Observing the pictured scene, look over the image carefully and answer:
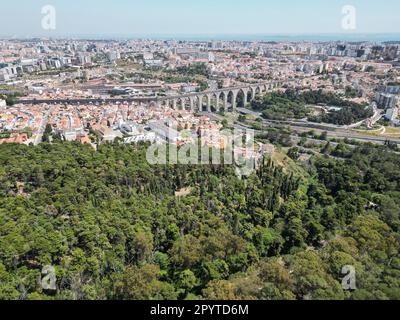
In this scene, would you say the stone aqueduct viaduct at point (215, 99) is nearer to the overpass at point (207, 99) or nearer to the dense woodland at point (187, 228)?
the overpass at point (207, 99)

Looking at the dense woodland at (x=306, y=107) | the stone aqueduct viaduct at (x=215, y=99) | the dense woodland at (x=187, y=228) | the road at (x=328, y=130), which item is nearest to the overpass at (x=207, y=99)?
the stone aqueduct viaduct at (x=215, y=99)

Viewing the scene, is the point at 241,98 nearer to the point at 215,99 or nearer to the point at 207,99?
the point at 215,99

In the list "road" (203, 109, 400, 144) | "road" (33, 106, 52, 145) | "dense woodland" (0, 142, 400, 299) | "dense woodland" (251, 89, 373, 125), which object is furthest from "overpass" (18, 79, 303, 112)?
"dense woodland" (0, 142, 400, 299)

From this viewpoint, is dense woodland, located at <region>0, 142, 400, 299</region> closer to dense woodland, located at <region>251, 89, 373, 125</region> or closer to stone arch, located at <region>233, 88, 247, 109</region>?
dense woodland, located at <region>251, 89, 373, 125</region>

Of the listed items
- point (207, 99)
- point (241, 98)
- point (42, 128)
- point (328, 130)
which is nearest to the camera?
point (42, 128)

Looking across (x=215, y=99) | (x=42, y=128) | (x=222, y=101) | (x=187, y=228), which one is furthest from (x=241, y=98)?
(x=187, y=228)

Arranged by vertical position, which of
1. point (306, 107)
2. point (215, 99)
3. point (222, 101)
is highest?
point (215, 99)
